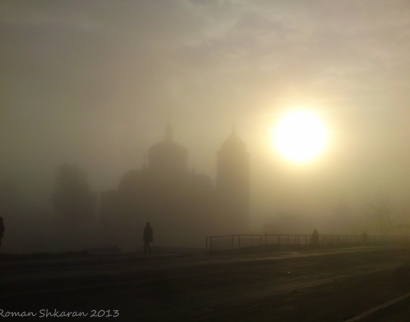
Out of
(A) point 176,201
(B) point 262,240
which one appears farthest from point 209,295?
(A) point 176,201

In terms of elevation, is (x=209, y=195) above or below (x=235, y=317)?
above

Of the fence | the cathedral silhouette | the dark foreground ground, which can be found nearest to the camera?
the dark foreground ground

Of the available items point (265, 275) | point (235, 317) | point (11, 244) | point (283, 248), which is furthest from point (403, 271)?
point (11, 244)

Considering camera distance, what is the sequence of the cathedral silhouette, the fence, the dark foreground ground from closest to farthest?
the dark foreground ground < the fence < the cathedral silhouette

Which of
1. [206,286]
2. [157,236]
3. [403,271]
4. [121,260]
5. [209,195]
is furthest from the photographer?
[209,195]

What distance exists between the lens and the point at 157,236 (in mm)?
79500

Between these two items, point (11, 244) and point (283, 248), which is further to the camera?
point (11, 244)

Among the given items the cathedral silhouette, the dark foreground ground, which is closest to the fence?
the dark foreground ground

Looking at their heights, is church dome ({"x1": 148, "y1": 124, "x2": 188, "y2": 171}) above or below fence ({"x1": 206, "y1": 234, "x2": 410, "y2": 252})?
above

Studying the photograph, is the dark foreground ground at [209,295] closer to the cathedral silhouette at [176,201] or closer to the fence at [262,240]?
the fence at [262,240]

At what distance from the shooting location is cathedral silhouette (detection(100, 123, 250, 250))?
263 feet

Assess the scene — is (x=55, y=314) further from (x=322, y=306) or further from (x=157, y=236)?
(x=157, y=236)

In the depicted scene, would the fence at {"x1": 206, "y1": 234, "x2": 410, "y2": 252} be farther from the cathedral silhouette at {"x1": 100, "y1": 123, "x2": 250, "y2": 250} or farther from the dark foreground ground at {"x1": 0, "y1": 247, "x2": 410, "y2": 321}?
the cathedral silhouette at {"x1": 100, "y1": 123, "x2": 250, "y2": 250}

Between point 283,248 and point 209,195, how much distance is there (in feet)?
166
